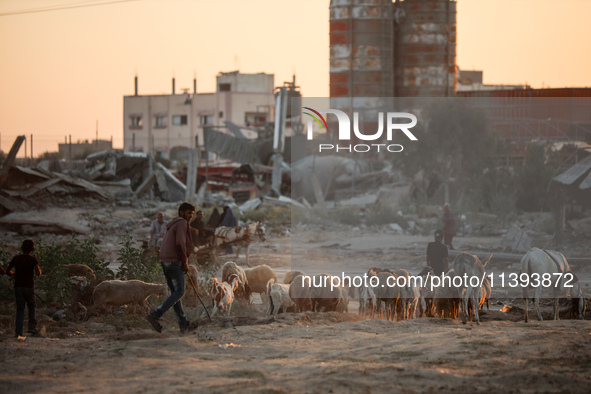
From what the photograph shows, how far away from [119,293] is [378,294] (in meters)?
4.17

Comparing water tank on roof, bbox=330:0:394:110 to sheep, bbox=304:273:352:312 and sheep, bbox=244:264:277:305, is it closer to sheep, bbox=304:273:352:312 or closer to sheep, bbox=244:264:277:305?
sheep, bbox=244:264:277:305

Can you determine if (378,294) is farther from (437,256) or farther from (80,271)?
(80,271)

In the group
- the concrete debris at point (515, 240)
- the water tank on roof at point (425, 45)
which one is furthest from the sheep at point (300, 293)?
the water tank on roof at point (425, 45)

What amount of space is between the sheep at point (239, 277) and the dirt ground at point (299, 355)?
41.4 inches

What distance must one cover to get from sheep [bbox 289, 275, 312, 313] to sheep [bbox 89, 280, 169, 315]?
7.71 ft

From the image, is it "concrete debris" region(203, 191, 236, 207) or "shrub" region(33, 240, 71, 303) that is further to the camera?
"concrete debris" region(203, 191, 236, 207)

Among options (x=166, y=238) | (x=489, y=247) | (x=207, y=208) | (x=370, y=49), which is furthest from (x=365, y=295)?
(x=370, y=49)

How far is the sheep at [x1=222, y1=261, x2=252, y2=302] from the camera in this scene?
576 inches

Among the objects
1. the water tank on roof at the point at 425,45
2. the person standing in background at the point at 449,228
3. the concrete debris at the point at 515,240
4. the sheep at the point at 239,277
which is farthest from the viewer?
the water tank on roof at the point at 425,45

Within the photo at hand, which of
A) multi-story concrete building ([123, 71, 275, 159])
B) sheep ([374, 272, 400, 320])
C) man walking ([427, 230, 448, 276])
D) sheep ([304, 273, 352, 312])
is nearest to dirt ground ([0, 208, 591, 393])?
sheep ([304, 273, 352, 312])

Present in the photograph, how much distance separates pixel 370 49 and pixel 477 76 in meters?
31.5

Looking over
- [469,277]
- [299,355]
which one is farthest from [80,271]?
[469,277]

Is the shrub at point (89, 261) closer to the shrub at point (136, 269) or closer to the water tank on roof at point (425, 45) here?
the shrub at point (136, 269)

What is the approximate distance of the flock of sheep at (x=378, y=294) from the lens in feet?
41.8
